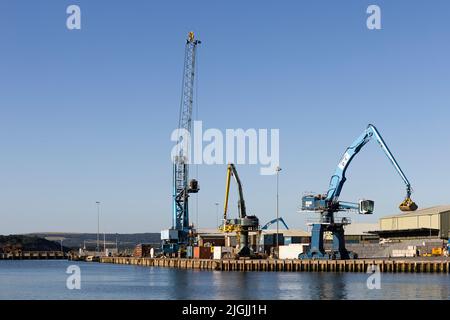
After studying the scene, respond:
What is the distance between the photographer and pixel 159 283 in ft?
326

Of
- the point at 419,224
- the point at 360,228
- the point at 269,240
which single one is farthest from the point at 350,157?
→ the point at 360,228

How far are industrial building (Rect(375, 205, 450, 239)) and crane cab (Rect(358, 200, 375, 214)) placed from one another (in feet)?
110

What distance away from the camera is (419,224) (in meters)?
157

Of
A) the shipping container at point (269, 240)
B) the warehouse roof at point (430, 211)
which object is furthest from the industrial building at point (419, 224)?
the shipping container at point (269, 240)

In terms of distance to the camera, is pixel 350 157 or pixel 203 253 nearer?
pixel 350 157

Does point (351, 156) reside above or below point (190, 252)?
above

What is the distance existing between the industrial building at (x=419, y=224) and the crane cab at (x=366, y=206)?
3349cm

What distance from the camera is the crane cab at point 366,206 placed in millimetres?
121713

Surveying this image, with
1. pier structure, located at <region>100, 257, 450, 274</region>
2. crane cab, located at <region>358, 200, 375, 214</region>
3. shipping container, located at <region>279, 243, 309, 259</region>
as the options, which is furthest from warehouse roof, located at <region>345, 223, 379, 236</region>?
crane cab, located at <region>358, 200, 375, 214</region>

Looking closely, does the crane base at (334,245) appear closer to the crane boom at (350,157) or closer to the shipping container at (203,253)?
the crane boom at (350,157)

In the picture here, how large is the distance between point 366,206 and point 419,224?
39.3 m

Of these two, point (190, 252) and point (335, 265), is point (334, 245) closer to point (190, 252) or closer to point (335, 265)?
point (335, 265)

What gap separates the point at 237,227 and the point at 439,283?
62316 millimetres
